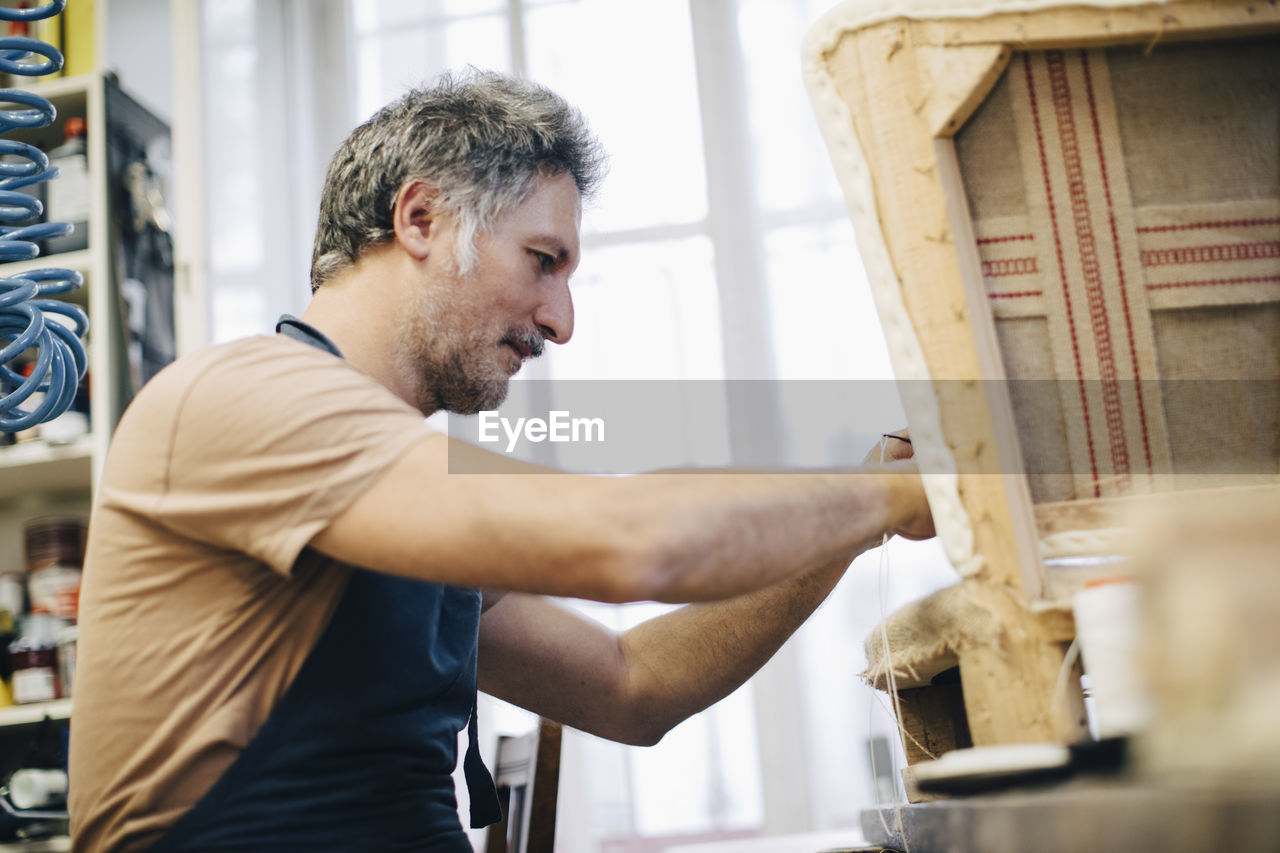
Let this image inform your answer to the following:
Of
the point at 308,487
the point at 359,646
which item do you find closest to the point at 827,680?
the point at 359,646

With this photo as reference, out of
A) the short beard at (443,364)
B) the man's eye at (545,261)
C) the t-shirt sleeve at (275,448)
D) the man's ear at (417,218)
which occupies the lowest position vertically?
the t-shirt sleeve at (275,448)

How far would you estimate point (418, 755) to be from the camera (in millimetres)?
1048

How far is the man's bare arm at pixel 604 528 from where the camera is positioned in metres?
0.77

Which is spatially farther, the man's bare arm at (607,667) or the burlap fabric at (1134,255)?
the man's bare arm at (607,667)

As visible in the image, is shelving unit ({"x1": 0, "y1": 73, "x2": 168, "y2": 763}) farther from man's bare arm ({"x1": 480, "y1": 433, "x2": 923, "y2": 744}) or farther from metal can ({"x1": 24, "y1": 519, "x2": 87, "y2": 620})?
man's bare arm ({"x1": 480, "y1": 433, "x2": 923, "y2": 744})

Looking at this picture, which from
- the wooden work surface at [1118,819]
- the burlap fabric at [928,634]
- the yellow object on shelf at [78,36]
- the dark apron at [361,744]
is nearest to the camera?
the wooden work surface at [1118,819]

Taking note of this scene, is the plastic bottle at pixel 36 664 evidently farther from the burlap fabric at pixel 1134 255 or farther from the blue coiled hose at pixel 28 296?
the burlap fabric at pixel 1134 255

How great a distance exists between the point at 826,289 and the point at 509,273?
1610mm

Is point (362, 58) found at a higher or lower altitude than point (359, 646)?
higher

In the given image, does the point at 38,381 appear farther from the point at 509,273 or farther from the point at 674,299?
the point at 674,299

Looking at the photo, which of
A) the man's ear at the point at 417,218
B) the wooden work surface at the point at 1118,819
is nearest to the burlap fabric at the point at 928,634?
the wooden work surface at the point at 1118,819

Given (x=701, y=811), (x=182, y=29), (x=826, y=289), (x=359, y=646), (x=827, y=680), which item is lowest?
(x=701, y=811)

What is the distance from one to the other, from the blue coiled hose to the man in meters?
0.30

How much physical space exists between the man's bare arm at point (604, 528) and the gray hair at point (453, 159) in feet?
1.63
